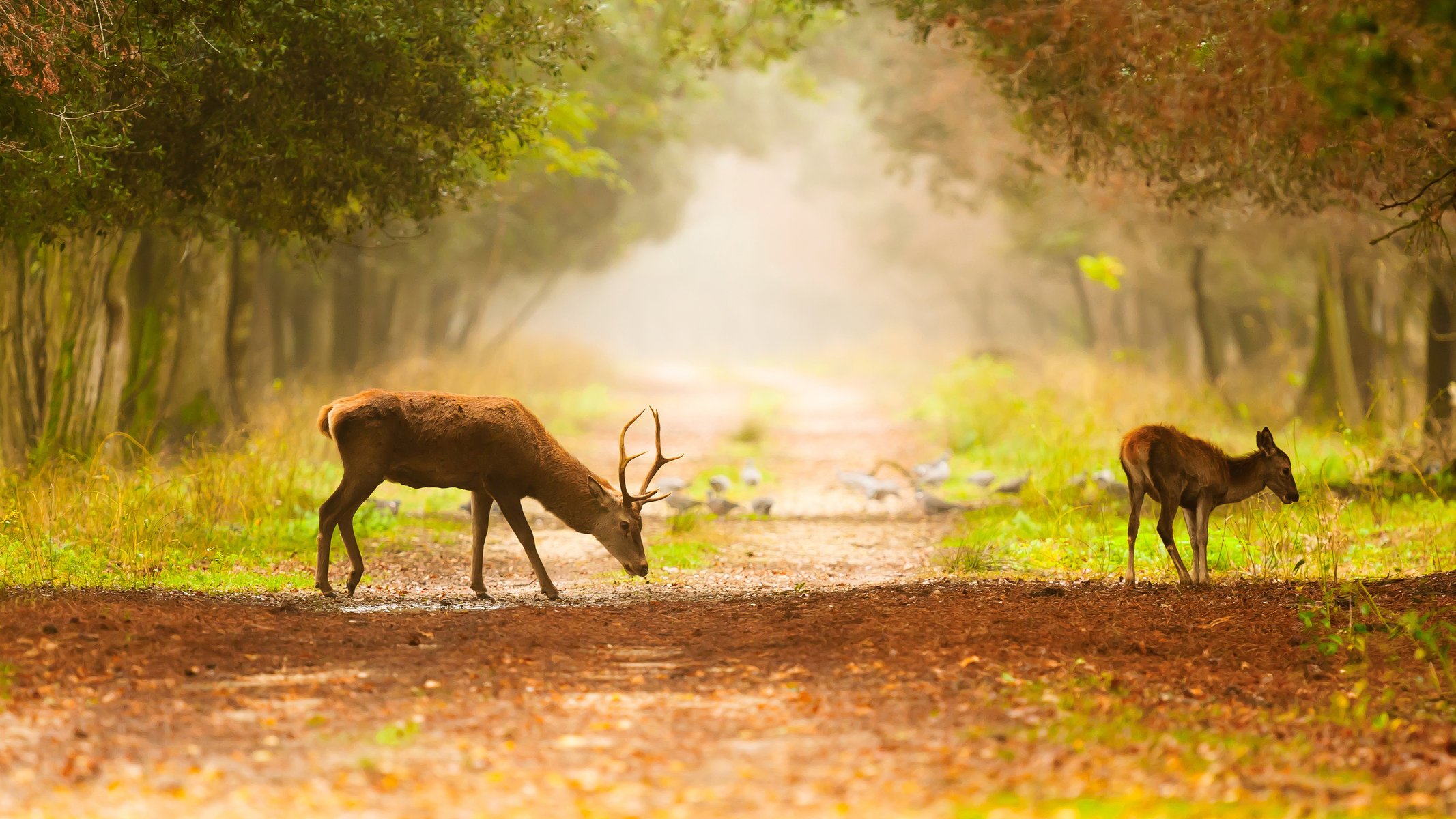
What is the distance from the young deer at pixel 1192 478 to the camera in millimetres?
9375

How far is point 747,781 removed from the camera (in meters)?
5.21

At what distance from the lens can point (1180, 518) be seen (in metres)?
13.0

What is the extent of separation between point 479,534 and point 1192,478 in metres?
4.90

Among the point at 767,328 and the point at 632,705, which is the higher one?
the point at 767,328

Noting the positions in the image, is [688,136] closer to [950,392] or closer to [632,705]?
[950,392]

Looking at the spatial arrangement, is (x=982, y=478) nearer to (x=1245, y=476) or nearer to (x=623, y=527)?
(x=1245, y=476)

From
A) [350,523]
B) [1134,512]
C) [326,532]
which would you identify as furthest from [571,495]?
[1134,512]

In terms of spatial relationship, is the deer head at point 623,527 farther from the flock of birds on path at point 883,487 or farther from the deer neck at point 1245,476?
the flock of birds on path at point 883,487

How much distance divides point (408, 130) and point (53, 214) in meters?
2.49

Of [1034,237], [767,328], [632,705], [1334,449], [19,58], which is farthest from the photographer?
[767,328]

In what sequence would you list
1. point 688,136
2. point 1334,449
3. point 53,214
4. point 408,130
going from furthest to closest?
1. point 688,136
2. point 1334,449
3. point 408,130
4. point 53,214

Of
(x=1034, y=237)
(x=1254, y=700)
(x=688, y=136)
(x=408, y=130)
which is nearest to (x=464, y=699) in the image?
(x=1254, y=700)

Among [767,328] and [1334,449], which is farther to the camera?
[767,328]

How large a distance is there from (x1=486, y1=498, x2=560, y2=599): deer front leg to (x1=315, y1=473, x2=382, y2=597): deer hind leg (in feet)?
2.92
